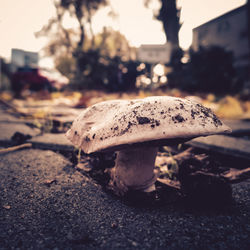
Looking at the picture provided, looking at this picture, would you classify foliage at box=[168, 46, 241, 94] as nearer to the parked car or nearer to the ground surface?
the parked car

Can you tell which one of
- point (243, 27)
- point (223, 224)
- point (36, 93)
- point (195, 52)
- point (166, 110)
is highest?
point (243, 27)

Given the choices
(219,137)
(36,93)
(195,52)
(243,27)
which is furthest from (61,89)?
(243,27)

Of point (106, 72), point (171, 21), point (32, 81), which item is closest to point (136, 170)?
point (106, 72)

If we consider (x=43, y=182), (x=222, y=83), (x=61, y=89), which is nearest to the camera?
(x=43, y=182)

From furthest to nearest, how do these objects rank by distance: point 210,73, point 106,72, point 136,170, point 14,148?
point 106,72, point 210,73, point 14,148, point 136,170

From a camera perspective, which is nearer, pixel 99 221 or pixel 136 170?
pixel 99 221

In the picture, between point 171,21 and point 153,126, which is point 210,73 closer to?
point 171,21

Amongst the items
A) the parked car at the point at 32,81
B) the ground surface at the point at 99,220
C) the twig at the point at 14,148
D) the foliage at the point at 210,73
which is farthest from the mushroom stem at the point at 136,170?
the parked car at the point at 32,81

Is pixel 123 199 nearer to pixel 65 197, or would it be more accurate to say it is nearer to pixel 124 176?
pixel 124 176
